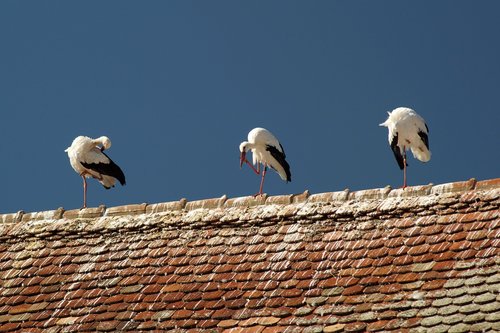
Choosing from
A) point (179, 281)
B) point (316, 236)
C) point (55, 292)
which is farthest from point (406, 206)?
point (55, 292)

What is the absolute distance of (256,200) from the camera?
49.7 feet

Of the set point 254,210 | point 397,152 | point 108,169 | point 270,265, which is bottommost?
point 270,265

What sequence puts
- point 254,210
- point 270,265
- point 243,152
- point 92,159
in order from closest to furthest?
point 270,265 < point 254,210 < point 92,159 < point 243,152

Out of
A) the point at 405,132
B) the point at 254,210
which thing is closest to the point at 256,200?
the point at 254,210

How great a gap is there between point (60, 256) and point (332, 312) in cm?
393

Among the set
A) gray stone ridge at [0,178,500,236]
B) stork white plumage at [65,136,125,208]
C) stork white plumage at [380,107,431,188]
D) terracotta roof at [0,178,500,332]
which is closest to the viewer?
terracotta roof at [0,178,500,332]

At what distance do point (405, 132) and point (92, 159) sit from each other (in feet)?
15.9

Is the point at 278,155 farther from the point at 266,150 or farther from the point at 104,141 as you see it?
the point at 104,141

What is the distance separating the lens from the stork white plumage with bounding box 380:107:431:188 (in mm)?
18062

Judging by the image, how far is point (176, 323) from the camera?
1339 centimetres

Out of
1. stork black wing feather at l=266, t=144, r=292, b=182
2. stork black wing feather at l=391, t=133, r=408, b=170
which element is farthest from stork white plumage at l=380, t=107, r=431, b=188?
stork black wing feather at l=266, t=144, r=292, b=182

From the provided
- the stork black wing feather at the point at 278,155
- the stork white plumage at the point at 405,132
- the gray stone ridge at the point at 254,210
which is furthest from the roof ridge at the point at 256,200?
the stork black wing feather at the point at 278,155

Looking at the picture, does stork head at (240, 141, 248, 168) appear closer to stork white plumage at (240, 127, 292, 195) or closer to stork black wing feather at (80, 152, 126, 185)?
stork white plumage at (240, 127, 292, 195)

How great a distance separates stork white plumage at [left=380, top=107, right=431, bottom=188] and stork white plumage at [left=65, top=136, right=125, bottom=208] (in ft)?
13.9
